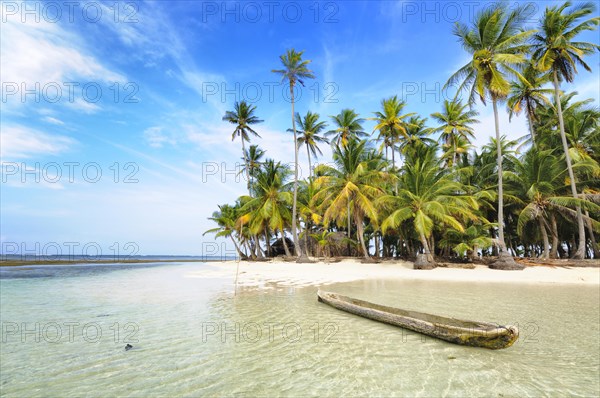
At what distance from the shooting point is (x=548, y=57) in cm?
1977

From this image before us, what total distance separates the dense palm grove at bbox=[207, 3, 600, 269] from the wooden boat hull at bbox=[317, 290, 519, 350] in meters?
13.8

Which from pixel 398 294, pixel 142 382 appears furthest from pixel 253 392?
pixel 398 294

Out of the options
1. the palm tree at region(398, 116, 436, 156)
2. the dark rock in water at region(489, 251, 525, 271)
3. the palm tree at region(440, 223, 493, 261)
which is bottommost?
the dark rock in water at region(489, 251, 525, 271)

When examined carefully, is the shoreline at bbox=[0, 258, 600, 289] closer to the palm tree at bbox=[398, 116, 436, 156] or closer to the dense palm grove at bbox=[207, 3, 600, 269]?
the dense palm grove at bbox=[207, 3, 600, 269]

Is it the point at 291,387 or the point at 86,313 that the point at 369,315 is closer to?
the point at 291,387

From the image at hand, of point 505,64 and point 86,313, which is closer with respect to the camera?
point 86,313

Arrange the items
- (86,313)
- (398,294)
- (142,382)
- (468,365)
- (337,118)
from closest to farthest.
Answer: (142,382) → (468,365) → (86,313) → (398,294) → (337,118)

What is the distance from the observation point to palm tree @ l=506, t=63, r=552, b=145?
23078 mm

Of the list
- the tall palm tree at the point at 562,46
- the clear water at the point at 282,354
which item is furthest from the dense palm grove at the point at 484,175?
the clear water at the point at 282,354

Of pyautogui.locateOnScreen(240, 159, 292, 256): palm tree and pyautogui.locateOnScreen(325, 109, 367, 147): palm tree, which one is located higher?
pyautogui.locateOnScreen(325, 109, 367, 147): palm tree

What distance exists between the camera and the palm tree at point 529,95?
23078 mm

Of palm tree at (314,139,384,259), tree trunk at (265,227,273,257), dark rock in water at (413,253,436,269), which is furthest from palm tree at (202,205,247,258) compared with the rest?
dark rock in water at (413,253,436,269)

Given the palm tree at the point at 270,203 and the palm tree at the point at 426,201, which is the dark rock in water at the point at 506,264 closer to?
the palm tree at the point at 426,201

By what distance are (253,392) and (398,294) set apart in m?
8.60
